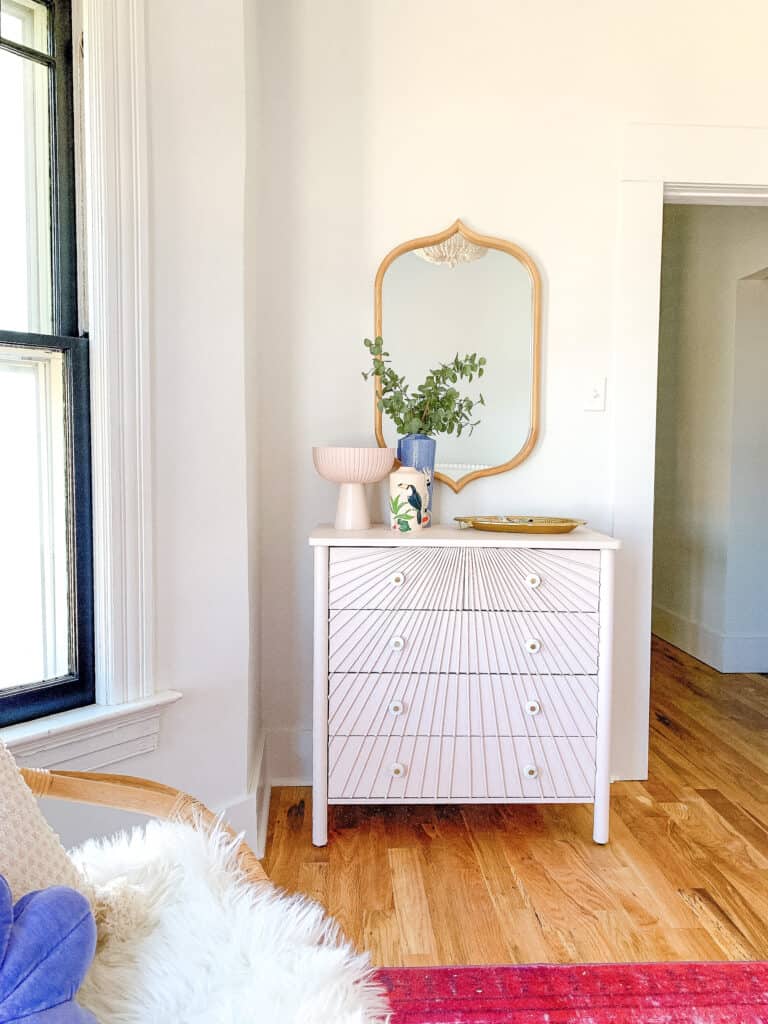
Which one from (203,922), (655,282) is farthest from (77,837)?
(655,282)

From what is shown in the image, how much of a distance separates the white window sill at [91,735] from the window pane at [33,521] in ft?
0.37

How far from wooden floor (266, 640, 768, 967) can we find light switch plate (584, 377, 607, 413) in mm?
1268

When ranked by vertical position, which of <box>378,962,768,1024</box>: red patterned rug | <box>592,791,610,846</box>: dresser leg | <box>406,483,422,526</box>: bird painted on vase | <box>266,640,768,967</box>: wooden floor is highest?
<box>406,483,422,526</box>: bird painted on vase

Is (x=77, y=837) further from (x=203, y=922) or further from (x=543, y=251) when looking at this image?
(x=543, y=251)

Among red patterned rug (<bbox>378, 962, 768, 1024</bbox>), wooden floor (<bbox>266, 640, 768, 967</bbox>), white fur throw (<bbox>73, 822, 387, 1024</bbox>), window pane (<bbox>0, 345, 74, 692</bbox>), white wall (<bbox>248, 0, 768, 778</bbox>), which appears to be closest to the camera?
white fur throw (<bbox>73, 822, 387, 1024</bbox>)

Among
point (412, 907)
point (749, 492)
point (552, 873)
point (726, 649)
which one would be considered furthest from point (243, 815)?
point (749, 492)

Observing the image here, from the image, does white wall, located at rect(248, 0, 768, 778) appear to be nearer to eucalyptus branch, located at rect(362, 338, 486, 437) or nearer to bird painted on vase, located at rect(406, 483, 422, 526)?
eucalyptus branch, located at rect(362, 338, 486, 437)

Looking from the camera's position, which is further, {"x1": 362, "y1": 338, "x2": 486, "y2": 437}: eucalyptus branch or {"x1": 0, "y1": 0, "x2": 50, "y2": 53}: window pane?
{"x1": 362, "y1": 338, "x2": 486, "y2": 437}: eucalyptus branch

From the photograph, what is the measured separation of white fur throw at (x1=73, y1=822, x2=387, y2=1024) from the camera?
2.80ft

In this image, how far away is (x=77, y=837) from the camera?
168 centimetres

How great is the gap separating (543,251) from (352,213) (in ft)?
2.08

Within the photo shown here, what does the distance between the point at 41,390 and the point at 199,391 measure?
0.38m

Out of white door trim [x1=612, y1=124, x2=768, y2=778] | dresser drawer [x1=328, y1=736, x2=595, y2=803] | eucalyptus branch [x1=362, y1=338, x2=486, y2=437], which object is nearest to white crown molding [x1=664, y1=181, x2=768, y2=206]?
white door trim [x1=612, y1=124, x2=768, y2=778]

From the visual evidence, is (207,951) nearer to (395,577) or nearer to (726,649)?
(395,577)
